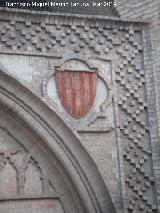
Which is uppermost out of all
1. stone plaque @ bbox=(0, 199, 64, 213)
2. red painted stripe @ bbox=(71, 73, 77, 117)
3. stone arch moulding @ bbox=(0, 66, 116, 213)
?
red painted stripe @ bbox=(71, 73, 77, 117)

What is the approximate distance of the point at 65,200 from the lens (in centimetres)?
830

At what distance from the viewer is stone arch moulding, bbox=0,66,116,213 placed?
26.7ft

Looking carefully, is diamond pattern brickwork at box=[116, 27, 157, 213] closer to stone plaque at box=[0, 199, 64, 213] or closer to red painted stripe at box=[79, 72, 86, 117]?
red painted stripe at box=[79, 72, 86, 117]

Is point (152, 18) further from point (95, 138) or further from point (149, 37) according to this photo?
point (95, 138)

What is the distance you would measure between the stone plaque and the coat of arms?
4.47 feet

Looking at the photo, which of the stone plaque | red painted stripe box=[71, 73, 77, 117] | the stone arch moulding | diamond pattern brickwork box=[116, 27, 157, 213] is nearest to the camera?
the stone plaque

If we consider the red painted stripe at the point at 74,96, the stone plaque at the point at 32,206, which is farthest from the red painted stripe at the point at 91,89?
the stone plaque at the point at 32,206

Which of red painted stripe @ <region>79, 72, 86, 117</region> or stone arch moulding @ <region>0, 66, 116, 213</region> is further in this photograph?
red painted stripe @ <region>79, 72, 86, 117</region>

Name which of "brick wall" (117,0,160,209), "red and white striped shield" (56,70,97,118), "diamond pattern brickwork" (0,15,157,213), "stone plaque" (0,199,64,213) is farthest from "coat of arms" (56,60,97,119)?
"stone plaque" (0,199,64,213)

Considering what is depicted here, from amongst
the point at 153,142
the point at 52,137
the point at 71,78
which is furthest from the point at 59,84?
the point at 153,142

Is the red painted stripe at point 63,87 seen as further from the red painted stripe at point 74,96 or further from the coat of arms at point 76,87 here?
the red painted stripe at point 74,96

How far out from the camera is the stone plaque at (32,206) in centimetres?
802

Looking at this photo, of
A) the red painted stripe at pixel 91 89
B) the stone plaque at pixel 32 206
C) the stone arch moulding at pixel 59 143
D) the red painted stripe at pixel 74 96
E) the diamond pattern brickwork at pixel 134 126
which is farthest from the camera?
the red painted stripe at pixel 91 89

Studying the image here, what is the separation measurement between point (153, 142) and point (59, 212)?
5.96ft
